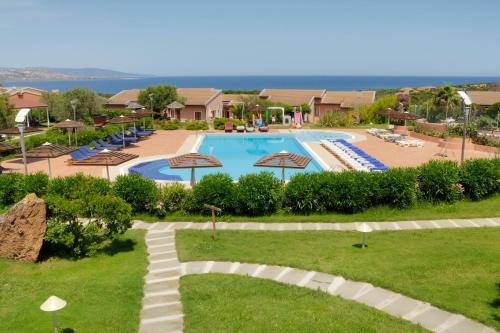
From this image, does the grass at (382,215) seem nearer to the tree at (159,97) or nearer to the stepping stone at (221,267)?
the stepping stone at (221,267)

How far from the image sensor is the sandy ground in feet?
76.3

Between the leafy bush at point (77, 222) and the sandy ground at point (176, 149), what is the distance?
10656 millimetres

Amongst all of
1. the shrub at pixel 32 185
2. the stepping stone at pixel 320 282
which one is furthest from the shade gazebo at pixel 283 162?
the shrub at pixel 32 185

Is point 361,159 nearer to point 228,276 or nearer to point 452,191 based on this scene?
point 452,191

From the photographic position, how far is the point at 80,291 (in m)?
9.15

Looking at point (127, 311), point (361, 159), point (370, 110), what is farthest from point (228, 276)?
point (370, 110)

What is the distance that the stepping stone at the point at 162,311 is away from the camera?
8414 mm

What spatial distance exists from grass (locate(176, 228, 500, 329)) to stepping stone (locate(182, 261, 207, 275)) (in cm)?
31

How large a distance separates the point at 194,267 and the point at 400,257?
5.20m

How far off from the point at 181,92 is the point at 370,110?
2294cm

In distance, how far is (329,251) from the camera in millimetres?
11570

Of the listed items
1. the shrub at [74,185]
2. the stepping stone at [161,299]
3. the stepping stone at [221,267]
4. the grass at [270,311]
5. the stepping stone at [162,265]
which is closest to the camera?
the grass at [270,311]

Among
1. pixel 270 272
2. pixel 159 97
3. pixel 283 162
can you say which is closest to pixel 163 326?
pixel 270 272

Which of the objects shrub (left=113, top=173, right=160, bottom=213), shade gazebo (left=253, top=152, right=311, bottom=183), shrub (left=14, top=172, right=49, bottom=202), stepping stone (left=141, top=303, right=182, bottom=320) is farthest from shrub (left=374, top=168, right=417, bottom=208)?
shrub (left=14, top=172, right=49, bottom=202)
